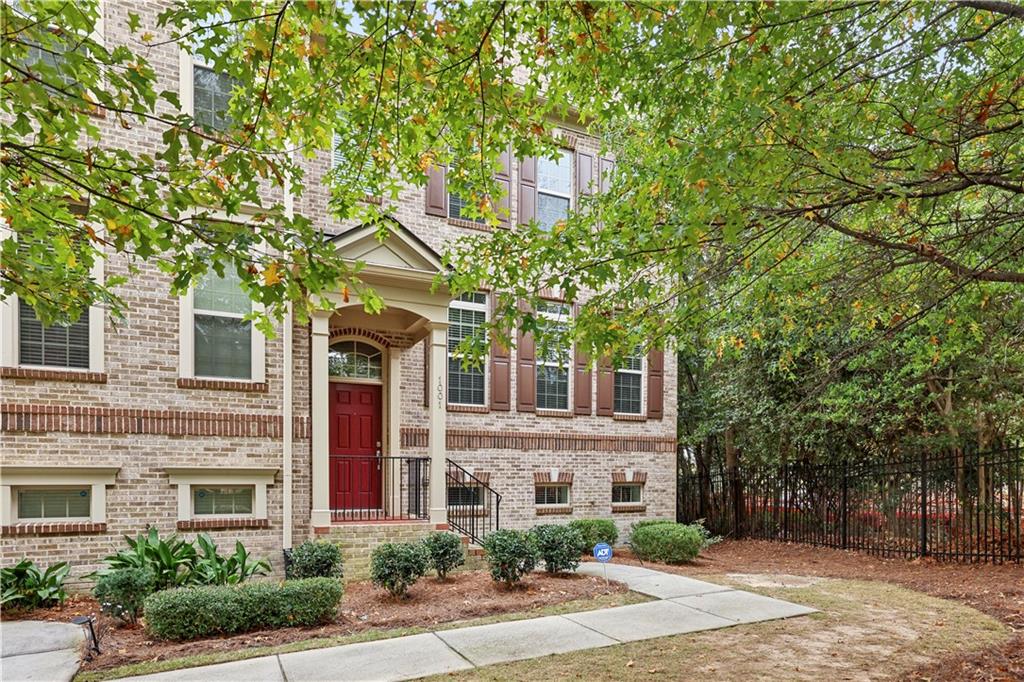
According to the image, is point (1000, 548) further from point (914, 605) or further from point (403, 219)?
point (403, 219)

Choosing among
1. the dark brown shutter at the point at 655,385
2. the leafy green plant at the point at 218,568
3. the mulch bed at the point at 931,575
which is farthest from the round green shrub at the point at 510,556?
the dark brown shutter at the point at 655,385

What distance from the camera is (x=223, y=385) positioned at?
9500mm

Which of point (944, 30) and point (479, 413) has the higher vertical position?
point (944, 30)

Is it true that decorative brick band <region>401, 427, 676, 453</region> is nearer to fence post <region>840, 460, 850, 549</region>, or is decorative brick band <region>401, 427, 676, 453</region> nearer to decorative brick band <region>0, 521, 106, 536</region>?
fence post <region>840, 460, 850, 549</region>

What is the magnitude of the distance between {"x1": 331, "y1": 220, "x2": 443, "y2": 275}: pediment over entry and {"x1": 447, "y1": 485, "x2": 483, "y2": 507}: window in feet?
13.8

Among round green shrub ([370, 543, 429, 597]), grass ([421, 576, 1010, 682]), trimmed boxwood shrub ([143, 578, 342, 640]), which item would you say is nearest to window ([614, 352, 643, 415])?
grass ([421, 576, 1010, 682])

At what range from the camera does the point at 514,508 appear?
12516mm

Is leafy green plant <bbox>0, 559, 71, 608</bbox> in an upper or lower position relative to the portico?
lower

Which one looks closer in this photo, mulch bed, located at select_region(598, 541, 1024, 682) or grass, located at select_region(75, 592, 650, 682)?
grass, located at select_region(75, 592, 650, 682)

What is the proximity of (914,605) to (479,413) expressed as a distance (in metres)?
7.25

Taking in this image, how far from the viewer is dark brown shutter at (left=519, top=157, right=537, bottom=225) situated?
1296 cm

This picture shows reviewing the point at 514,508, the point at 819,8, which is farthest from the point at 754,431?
the point at 819,8

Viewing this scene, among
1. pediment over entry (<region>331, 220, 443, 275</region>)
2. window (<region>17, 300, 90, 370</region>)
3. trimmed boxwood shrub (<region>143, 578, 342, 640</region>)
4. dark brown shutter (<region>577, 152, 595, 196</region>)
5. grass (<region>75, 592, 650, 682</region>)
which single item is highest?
dark brown shutter (<region>577, 152, 595, 196</region>)

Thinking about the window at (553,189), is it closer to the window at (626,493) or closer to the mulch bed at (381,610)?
the window at (626,493)
